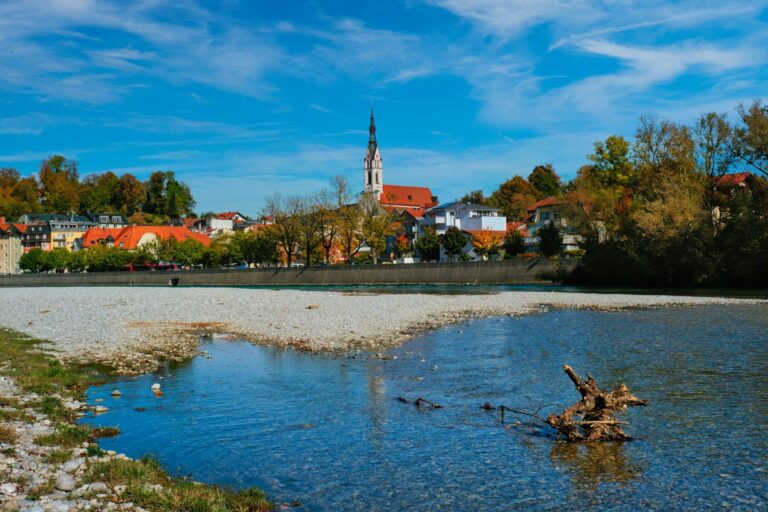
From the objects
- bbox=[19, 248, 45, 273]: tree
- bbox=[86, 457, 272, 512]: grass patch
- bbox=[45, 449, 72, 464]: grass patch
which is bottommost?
bbox=[86, 457, 272, 512]: grass patch

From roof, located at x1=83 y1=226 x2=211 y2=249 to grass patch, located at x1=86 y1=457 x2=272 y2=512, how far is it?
155701mm

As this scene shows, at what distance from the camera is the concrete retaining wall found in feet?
252

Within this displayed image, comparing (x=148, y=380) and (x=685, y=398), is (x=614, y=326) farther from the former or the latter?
→ (x=148, y=380)

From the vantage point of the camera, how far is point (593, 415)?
38.4ft

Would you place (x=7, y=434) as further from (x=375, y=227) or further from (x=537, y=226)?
(x=537, y=226)

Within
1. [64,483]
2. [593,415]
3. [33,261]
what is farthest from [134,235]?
[64,483]

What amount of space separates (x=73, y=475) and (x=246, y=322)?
2394 cm

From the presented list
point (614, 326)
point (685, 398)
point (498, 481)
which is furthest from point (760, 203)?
point (498, 481)

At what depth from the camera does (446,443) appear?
11.4m

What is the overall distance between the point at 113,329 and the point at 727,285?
5191cm

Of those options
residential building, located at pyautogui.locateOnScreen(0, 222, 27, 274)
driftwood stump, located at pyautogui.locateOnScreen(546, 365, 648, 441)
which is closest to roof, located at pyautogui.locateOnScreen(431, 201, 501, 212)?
driftwood stump, located at pyautogui.locateOnScreen(546, 365, 648, 441)

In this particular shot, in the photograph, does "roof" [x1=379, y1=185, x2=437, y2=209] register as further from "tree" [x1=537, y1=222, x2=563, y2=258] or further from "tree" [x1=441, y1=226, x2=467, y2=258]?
"tree" [x1=537, y1=222, x2=563, y2=258]

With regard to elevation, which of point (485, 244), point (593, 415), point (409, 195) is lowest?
point (593, 415)

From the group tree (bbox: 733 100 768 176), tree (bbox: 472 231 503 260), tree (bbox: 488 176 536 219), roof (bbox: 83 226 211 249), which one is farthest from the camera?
roof (bbox: 83 226 211 249)
